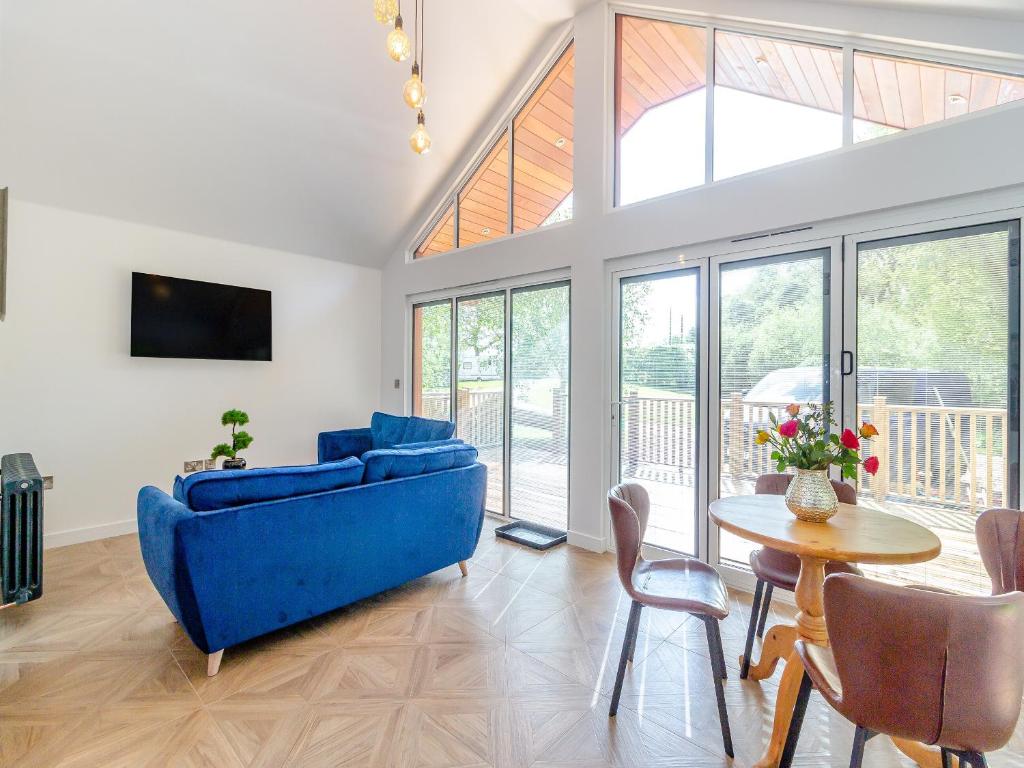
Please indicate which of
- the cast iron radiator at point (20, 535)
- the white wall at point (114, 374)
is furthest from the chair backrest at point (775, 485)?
the white wall at point (114, 374)

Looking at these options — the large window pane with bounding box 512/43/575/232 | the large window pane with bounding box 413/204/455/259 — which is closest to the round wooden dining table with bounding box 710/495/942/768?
the large window pane with bounding box 512/43/575/232

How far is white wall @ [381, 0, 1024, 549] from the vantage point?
236 cm

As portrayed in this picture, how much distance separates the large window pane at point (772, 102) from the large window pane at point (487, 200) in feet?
6.69

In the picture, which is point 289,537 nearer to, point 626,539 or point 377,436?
point 626,539

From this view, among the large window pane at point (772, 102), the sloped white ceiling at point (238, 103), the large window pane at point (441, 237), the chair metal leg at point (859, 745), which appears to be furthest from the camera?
the large window pane at point (441, 237)

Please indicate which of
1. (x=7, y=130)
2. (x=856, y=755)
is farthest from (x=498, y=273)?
(x=856, y=755)

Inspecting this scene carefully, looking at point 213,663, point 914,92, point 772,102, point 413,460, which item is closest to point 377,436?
point 413,460

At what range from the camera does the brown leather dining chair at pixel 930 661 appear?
41.8 inches

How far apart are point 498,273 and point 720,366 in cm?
217

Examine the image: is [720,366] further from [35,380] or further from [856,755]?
[35,380]

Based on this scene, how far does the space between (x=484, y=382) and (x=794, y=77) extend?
3.31m

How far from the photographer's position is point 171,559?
208 cm

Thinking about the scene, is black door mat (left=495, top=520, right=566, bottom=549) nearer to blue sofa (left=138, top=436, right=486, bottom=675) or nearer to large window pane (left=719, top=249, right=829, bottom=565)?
blue sofa (left=138, top=436, right=486, bottom=675)

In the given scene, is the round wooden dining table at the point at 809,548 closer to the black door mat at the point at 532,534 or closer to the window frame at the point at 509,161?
the black door mat at the point at 532,534
